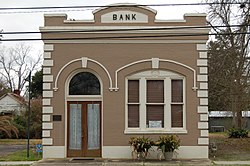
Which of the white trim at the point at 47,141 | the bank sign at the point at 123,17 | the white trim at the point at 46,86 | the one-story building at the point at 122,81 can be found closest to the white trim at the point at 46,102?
the one-story building at the point at 122,81

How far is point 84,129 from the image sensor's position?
21.1 metres

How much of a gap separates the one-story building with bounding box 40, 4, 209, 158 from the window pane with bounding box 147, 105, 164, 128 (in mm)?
45

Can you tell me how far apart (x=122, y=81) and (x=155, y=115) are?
83.1 inches

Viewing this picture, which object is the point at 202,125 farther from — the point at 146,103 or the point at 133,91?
the point at 133,91

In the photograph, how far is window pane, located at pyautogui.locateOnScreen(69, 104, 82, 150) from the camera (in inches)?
829

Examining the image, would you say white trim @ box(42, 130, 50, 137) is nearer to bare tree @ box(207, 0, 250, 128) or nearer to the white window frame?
the white window frame

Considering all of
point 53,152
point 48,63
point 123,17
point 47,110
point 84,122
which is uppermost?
point 123,17

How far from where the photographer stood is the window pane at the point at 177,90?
69.4 ft

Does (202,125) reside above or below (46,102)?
below

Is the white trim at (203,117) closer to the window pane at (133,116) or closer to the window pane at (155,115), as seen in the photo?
the window pane at (155,115)

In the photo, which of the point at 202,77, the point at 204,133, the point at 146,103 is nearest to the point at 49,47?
the point at 146,103

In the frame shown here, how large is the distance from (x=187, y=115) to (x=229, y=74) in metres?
12.7

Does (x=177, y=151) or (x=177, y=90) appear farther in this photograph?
(x=177, y=90)

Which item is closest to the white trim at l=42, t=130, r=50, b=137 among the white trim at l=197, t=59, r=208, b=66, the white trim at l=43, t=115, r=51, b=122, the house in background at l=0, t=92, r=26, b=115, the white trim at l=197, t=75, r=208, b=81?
the white trim at l=43, t=115, r=51, b=122
